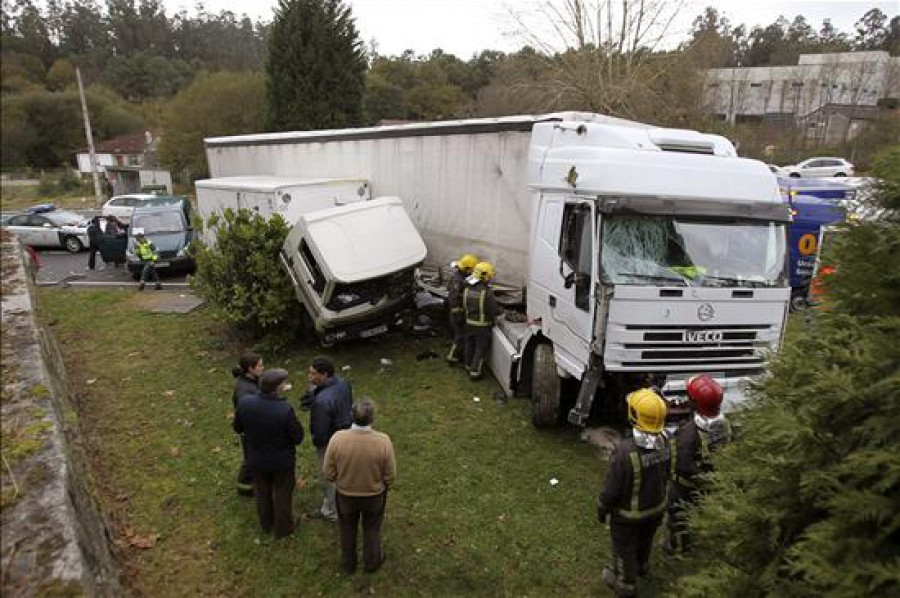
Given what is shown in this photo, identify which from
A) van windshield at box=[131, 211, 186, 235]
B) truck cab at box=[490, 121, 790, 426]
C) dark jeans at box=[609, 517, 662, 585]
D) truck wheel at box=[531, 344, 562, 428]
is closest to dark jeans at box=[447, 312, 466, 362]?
truck wheel at box=[531, 344, 562, 428]

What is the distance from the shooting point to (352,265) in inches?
330

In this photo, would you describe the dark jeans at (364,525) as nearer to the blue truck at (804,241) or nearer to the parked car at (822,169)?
the blue truck at (804,241)

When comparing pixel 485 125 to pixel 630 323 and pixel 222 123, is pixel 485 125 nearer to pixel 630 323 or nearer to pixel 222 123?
pixel 630 323

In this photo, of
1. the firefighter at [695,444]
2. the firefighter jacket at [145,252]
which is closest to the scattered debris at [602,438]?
the firefighter at [695,444]

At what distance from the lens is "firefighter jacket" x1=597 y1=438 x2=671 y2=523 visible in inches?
157

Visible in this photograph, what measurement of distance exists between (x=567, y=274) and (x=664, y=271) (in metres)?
1.06

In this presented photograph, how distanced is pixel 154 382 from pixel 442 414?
14.5 ft

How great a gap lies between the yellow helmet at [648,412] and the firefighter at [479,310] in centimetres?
424

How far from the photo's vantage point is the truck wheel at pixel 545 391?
22.0ft

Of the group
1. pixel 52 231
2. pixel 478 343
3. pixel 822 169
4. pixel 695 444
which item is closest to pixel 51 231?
pixel 52 231

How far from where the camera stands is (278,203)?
33.5 ft

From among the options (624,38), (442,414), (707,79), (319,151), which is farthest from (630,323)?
(707,79)

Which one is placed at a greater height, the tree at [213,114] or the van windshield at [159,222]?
the tree at [213,114]

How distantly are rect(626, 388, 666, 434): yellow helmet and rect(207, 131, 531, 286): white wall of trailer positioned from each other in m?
4.82
